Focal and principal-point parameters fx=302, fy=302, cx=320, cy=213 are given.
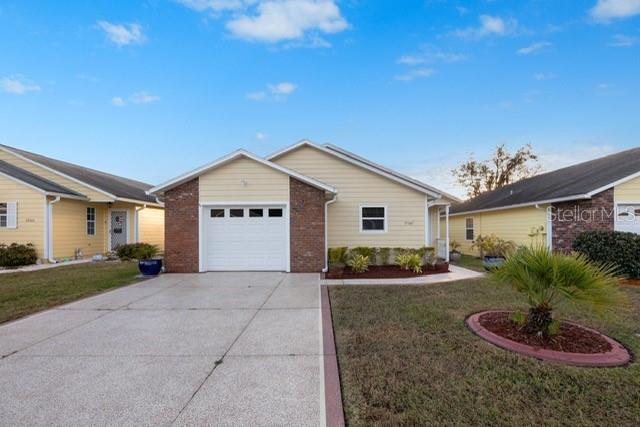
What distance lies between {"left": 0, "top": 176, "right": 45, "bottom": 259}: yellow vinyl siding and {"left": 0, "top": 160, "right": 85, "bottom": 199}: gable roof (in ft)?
0.84

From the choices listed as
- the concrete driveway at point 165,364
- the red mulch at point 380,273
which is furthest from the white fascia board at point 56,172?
the red mulch at point 380,273

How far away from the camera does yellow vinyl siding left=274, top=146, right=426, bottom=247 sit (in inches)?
503

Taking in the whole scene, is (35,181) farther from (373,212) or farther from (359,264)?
(373,212)

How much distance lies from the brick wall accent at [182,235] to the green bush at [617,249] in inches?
514

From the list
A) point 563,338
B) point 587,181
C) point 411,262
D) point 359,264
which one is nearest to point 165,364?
point 563,338

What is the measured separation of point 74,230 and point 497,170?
39485mm

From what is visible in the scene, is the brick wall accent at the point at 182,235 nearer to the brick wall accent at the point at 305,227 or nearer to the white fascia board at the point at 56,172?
the brick wall accent at the point at 305,227

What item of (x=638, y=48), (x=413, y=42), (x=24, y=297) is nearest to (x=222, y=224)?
(x=24, y=297)

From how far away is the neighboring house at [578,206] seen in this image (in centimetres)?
1190

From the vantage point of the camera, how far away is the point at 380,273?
10750 millimetres

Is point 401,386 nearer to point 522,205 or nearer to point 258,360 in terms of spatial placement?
point 258,360

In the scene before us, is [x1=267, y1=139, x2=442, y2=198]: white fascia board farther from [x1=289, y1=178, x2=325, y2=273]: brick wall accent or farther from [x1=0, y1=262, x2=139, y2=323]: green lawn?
[x1=0, y1=262, x2=139, y2=323]: green lawn

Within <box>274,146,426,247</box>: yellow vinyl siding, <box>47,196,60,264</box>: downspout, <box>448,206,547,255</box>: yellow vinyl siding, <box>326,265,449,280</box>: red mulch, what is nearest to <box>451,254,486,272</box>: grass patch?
<box>326,265,449,280</box>: red mulch

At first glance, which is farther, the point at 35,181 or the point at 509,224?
the point at 509,224
